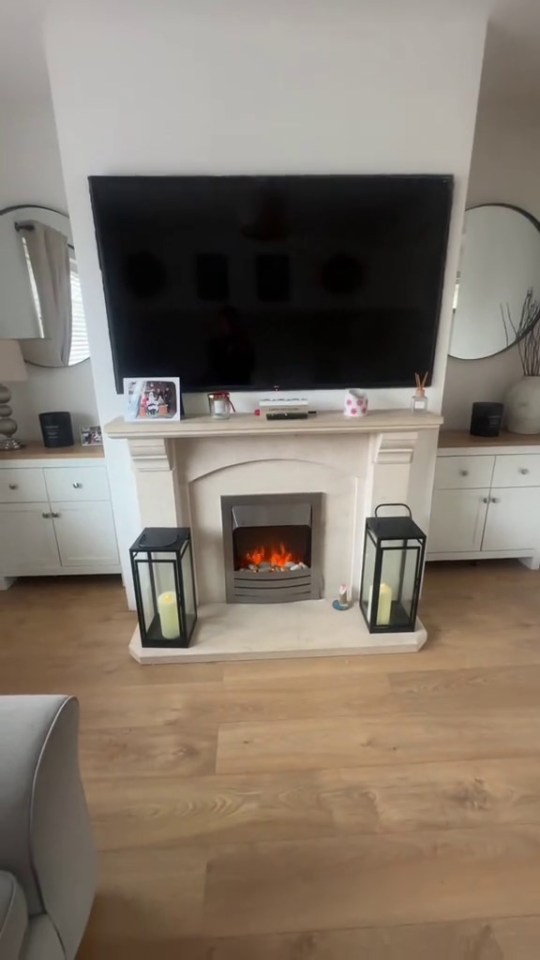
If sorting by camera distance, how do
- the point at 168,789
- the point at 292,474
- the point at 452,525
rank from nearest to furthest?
the point at 168,789
the point at 292,474
the point at 452,525

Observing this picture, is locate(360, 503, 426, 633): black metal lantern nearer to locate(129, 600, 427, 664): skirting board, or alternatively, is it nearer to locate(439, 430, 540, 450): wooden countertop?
locate(129, 600, 427, 664): skirting board

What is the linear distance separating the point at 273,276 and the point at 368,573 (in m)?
1.32

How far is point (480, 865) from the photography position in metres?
1.26

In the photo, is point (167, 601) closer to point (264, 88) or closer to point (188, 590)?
point (188, 590)

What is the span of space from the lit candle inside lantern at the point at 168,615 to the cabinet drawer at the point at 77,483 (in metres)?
0.68

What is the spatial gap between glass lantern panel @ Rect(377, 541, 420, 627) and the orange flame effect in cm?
44

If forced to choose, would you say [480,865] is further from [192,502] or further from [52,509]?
[52,509]

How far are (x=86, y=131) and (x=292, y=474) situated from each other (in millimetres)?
1497

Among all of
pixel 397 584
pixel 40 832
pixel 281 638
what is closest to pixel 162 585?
pixel 281 638

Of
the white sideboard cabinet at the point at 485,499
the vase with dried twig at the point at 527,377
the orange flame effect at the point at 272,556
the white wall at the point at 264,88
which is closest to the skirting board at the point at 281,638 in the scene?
the orange flame effect at the point at 272,556

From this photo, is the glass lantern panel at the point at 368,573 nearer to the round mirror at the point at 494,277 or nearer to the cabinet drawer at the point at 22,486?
the round mirror at the point at 494,277

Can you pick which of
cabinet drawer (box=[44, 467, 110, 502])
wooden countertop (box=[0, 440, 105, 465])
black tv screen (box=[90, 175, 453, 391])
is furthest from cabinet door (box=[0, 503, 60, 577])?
black tv screen (box=[90, 175, 453, 391])

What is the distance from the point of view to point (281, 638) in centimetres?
207

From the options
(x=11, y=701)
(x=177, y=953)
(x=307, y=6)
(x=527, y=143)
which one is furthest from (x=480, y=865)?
(x=527, y=143)
